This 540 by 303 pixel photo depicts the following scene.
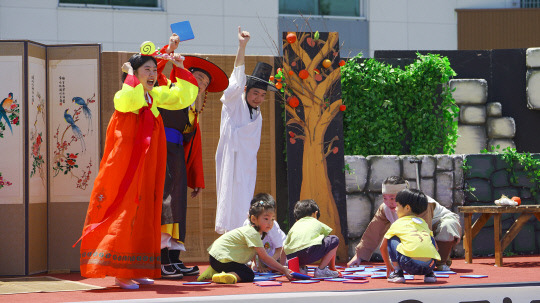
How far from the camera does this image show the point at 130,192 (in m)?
5.36

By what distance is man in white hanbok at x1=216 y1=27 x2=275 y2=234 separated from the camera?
6.60 meters

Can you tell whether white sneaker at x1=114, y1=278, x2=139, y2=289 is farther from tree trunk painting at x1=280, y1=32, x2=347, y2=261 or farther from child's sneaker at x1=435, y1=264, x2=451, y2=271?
child's sneaker at x1=435, y1=264, x2=451, y2=271

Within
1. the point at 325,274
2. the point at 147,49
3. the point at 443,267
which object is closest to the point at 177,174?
the point at 147,49

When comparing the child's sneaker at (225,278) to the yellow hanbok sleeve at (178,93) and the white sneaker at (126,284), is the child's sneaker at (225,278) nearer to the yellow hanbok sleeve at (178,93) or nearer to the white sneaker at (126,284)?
the white sneaker at (126,284)

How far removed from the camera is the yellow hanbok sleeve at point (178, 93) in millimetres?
5723

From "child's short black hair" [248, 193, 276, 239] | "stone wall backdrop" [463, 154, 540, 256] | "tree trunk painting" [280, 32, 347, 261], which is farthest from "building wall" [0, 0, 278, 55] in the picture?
"child's short black hair" [248, 193, 276, 239]

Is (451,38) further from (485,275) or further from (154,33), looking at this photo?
(485,275)

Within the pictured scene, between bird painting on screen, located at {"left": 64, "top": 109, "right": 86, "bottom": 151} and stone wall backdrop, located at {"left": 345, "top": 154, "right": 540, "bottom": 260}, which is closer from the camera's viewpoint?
bird painting on screen, located at {"left": 64, "top": 109, "right": 86, "bottom": 151}

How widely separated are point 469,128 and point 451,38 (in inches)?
292

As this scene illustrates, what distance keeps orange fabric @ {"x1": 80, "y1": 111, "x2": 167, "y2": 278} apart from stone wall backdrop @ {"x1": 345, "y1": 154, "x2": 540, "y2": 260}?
8.15 ft

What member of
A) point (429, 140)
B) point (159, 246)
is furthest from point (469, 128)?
point (159, 246)

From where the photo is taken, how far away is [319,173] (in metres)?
7.29

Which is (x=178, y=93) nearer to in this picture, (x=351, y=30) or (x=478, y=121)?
(x=478, y=121)

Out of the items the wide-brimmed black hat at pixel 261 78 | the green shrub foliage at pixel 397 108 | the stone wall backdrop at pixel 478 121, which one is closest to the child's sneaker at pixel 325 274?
the wide-brimmed black hat at pixel 261 78
